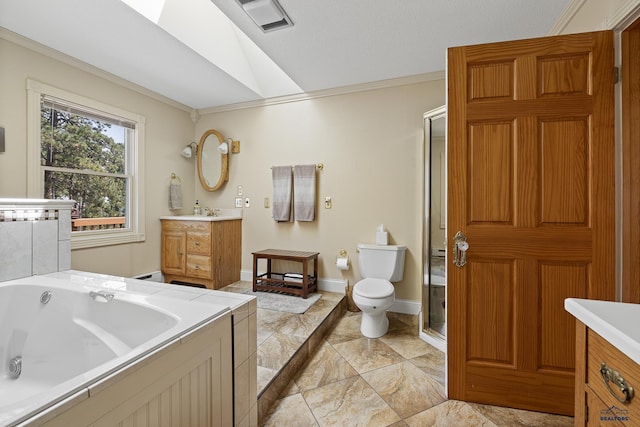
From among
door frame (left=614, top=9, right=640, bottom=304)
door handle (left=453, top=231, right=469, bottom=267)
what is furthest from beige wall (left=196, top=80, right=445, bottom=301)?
door frame (left=614, top=9, right=640, bottom=304)

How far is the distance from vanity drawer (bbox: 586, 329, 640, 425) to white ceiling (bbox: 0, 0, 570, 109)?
203 cm

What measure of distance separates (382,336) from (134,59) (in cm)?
328

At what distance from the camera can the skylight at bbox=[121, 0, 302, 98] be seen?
6.71 ft

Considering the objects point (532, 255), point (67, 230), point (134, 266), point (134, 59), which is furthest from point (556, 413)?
point (134, 59)

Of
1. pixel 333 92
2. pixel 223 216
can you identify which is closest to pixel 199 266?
pixel 223 216

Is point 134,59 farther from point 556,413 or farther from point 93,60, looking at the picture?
point 556,413

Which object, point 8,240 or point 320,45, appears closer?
point 8,240

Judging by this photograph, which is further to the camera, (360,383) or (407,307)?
(407,307)

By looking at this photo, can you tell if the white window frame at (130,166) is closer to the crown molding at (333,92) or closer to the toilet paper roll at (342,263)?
the crown molding at (333,92)

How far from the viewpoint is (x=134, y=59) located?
250cm

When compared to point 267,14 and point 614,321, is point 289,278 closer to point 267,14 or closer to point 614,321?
point 267,14

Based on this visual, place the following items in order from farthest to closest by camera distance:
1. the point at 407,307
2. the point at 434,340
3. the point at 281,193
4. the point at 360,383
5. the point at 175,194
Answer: the point at 175,194 < the point at 281,193 < the point at 407,307 < the point at 434,340 < the point at 360,383

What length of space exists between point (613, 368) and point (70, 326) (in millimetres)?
2150

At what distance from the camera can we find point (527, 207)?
1.53 metres
